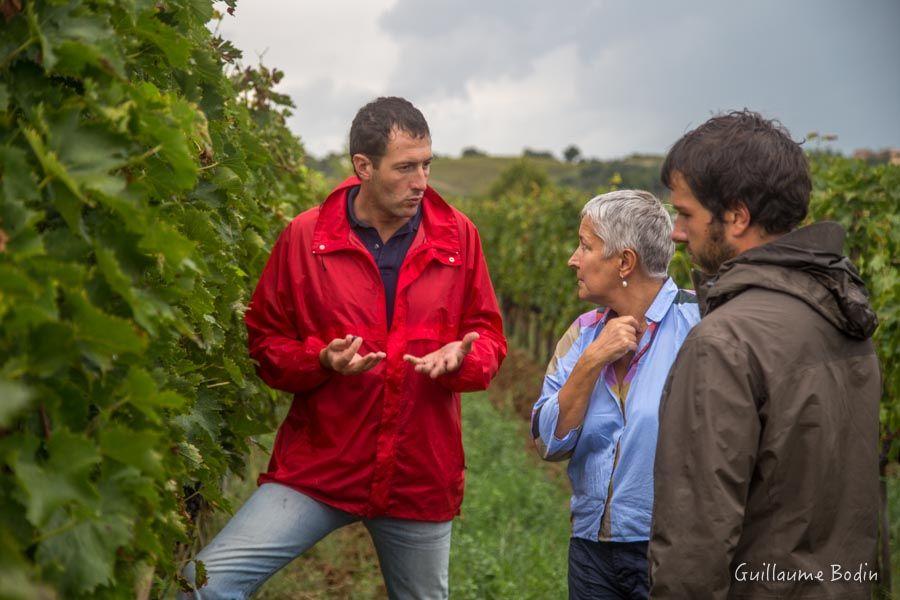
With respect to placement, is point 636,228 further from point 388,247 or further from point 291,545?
point 291,545

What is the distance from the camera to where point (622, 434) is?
3100 millimetres

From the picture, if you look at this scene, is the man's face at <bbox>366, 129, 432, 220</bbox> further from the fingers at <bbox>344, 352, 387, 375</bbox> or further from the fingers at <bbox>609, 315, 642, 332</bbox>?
the fingers at <bbox>609, 315, 642, 332</bbox>

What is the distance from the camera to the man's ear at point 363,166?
3533 millimetres

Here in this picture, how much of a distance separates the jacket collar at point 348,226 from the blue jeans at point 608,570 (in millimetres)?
1134

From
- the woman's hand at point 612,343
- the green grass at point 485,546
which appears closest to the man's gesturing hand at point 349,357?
the woman's hand at point 612,343

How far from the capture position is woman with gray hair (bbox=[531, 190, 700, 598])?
305cm

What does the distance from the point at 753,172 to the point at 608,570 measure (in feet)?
4.54

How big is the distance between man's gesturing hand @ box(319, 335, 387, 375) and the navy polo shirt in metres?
0.31

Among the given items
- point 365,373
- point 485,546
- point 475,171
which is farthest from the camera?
point 475,171

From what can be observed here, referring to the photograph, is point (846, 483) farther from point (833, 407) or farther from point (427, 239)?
point (427, 239)

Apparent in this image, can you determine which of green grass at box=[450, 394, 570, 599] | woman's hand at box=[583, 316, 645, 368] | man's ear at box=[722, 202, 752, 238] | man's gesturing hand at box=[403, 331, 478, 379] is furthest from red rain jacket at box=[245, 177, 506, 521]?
green grass at box=[450, 394, 570, 599]

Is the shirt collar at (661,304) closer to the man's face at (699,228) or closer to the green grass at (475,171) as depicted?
the man's face at (699,228)

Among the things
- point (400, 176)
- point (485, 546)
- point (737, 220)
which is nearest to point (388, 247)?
point (400, 176)

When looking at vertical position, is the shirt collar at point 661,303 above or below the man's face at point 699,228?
below
